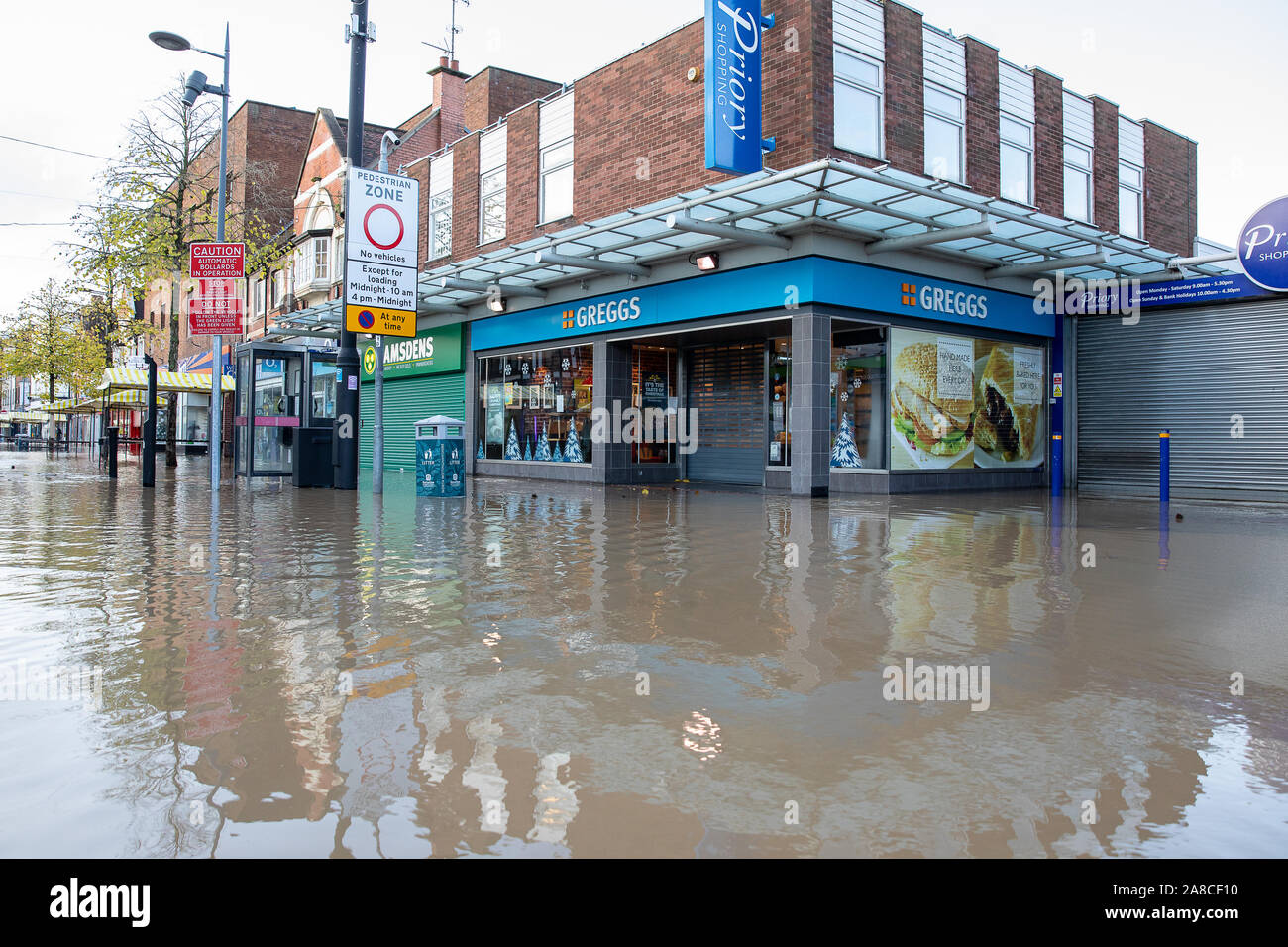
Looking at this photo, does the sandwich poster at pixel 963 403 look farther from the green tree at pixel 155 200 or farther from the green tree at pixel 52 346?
the green tree at pixel 52 346

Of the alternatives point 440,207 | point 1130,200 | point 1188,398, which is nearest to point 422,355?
point 440,207

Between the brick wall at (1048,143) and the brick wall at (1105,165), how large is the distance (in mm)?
1563

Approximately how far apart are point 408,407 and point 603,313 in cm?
1121

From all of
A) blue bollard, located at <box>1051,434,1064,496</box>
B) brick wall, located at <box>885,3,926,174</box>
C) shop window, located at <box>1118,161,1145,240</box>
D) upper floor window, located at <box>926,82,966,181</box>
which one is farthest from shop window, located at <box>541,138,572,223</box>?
shop window, located at <box>1118,161,1145,240</box>

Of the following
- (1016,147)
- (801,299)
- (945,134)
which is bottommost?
(801,299)

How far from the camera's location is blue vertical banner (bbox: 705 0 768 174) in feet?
46.3

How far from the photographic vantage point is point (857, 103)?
16.0 metres

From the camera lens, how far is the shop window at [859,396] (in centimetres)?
1709

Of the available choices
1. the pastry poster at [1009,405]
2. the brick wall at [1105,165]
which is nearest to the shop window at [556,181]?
the pastry poster at [1009,405]

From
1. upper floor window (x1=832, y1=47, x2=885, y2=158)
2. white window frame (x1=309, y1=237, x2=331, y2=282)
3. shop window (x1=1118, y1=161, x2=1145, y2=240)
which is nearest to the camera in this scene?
upper floor window (x1=832, y1=47, x2=885, y2=158)

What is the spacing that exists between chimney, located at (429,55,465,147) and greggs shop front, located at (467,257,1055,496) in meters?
10.1

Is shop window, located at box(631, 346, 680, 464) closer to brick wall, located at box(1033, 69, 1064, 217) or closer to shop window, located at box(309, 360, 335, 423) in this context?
shop window, located at box(309, 360, 335, 423)

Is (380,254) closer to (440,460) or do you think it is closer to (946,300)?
(440,460)
